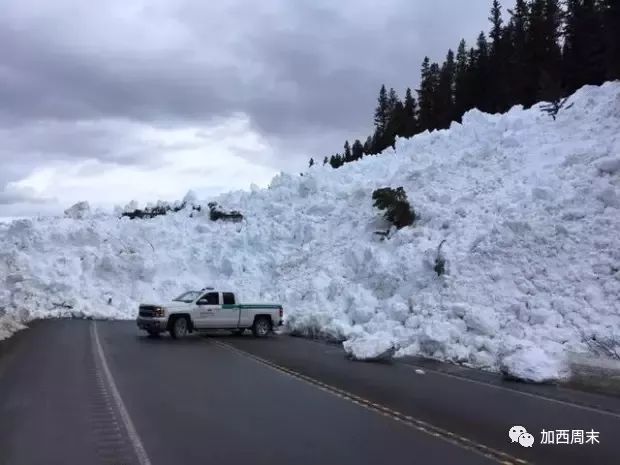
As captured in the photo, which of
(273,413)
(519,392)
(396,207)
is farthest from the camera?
(396,207)

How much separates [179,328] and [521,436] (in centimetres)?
1672

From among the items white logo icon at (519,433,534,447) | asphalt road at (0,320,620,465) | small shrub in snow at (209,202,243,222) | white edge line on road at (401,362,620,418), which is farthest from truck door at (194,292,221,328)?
small shrub in snow at (209,202,243,222)

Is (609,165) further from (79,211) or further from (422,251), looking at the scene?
(79,211)

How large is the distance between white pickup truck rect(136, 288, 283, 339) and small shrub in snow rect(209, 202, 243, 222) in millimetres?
17236

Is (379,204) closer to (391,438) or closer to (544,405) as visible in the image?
(544,405)

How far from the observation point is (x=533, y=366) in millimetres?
13648

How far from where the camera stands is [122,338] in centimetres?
2206

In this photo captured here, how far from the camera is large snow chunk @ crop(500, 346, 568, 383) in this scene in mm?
13547

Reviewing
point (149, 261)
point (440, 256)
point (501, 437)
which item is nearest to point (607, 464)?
point (501, 437)

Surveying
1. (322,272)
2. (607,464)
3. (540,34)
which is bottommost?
(607,464)

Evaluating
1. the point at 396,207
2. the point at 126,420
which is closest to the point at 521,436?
the point at 126,420

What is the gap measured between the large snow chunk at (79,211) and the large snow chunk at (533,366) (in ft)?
123

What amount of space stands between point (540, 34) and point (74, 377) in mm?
43827

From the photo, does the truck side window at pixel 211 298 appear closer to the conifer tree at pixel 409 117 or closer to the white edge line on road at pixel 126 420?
the white edge line on road at pixel 126 420
